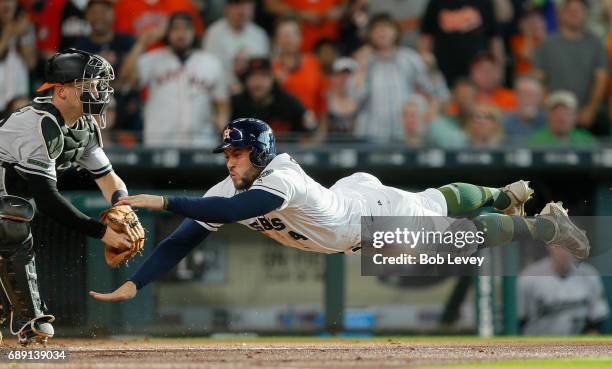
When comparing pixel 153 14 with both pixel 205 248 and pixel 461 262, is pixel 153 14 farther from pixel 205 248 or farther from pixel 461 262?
pixel 461 262

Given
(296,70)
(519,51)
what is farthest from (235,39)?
(519,51)

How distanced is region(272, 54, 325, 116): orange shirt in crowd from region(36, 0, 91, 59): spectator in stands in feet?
6.51

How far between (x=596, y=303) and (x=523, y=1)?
11.8 feet

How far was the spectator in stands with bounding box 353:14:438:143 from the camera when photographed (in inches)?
457

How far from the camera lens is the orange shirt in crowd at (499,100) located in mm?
11867

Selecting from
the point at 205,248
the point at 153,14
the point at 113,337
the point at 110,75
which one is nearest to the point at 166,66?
the point at 153,14

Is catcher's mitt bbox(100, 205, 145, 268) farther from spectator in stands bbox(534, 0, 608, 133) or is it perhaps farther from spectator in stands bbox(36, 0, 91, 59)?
spectator in stands bbox(534, 0, 608, 133)

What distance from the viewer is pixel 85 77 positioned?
7492 millimetres

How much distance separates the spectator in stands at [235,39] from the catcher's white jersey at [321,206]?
4087 millimetres

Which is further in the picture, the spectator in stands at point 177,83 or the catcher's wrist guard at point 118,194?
the spectator in stands at point 177,83

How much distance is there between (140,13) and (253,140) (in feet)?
16.9

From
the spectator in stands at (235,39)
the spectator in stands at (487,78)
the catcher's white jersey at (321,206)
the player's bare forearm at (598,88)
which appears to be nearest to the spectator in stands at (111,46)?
the spectator in stands at (235,39)

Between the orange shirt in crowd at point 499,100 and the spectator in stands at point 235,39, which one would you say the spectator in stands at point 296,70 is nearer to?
the spectator in stands at point 235,39

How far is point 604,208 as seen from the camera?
36.9ft
